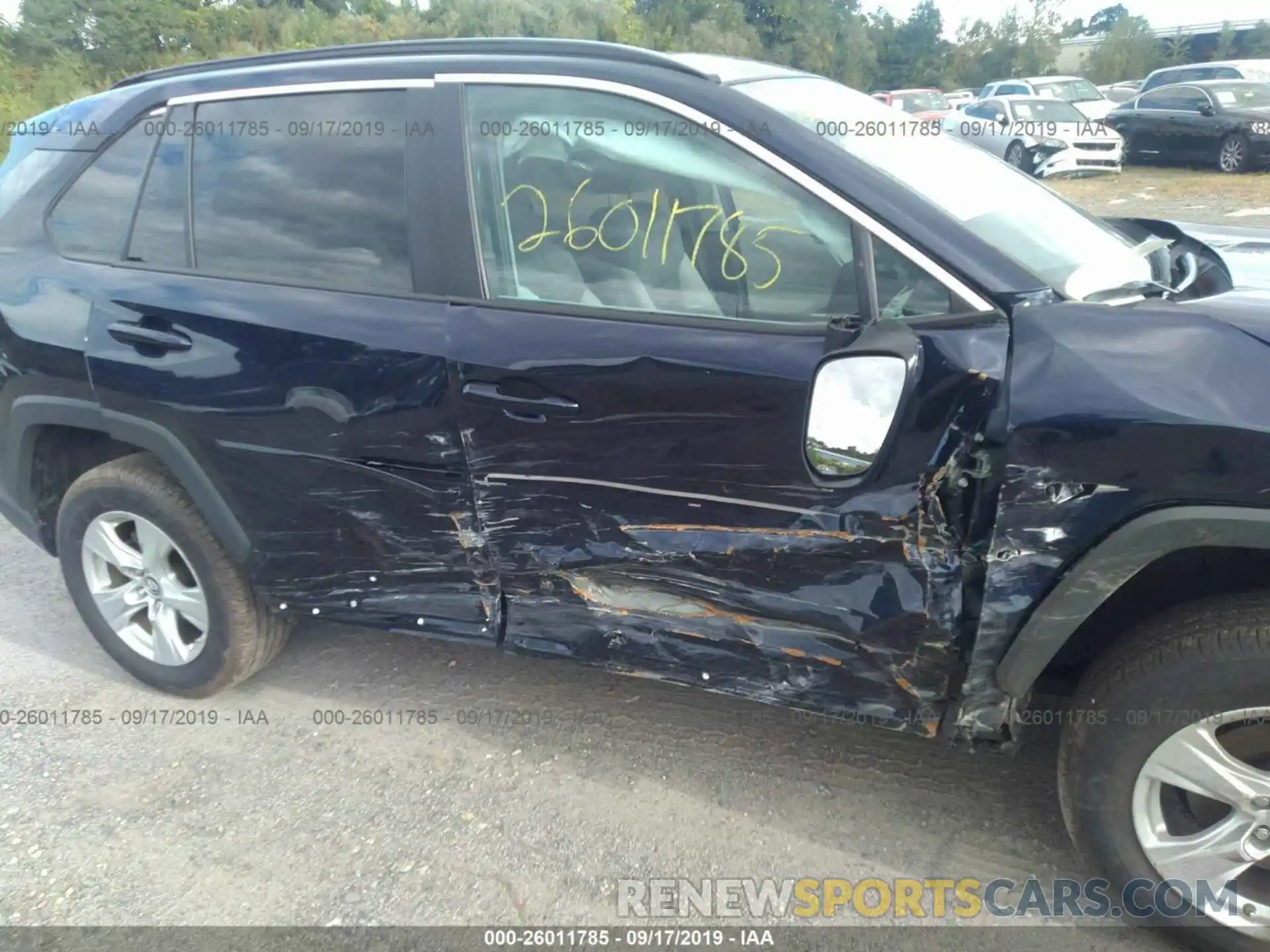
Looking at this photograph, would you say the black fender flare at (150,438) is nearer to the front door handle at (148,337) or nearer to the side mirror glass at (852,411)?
the front door handle at (148,337)

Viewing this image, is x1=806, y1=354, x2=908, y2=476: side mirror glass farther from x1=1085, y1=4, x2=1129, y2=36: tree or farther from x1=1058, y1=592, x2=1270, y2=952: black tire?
x1=1085, y1=4, x2=1129, y2=36: tree

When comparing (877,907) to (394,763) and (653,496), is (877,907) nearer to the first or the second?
(653,496)

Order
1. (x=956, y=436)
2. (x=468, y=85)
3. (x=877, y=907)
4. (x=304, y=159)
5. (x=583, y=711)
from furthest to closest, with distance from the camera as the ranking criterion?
(x=583, y=711)
(x=304, y=159)
(x=468, y=85)
(x=877, y=907)
(x=956, y=436)

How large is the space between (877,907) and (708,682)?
0.68 metres

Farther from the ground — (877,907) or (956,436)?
(956,436)

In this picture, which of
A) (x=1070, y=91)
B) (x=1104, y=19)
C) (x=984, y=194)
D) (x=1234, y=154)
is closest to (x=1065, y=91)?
(x=1070, y=91)

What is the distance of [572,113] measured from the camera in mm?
2418

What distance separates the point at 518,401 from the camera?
7.77 ft

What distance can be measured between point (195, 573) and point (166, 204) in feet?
3.82

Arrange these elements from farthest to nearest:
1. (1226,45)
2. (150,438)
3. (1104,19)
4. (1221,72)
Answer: (1104,19) < (1226,45) < (1221,72) < (150,438)

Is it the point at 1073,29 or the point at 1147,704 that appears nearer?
the point at 1147,704

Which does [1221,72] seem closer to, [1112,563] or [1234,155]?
[1234,155]

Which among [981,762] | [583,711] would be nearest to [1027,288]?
[981,762]

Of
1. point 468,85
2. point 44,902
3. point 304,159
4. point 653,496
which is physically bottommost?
point 44,902
